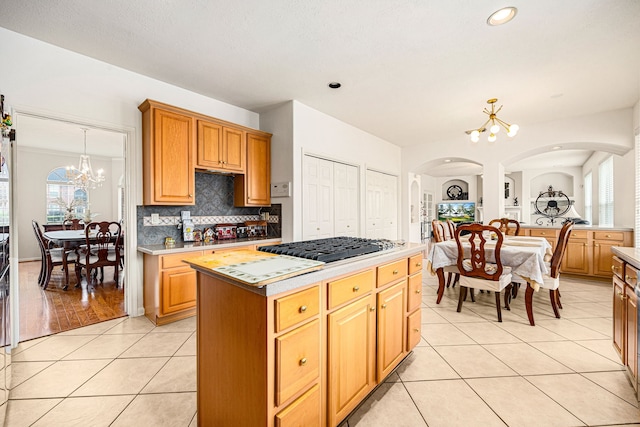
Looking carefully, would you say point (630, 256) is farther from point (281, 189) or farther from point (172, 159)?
point (172, 159)

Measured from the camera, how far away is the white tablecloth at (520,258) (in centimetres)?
291

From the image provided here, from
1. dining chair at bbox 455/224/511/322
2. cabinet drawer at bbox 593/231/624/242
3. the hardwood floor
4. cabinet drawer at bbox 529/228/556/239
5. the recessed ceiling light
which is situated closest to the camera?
the recessed ceiling light

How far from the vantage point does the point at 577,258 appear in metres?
4.85

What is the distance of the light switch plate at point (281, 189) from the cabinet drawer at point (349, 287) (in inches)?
94.7

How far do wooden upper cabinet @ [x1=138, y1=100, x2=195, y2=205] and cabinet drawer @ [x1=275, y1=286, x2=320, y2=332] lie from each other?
97.3 inches

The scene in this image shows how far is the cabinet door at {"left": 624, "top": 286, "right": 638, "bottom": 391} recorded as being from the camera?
164 cm

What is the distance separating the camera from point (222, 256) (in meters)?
1.64

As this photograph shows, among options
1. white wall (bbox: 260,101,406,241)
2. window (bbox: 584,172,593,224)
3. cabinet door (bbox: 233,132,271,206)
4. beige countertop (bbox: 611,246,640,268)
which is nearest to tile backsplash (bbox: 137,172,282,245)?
cabinet door (bbox: 233,132,271,206)

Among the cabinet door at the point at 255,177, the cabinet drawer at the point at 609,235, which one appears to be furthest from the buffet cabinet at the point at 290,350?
the cabinet drawer at the point at 609,235

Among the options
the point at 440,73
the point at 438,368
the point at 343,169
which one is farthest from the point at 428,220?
the point at 438,368

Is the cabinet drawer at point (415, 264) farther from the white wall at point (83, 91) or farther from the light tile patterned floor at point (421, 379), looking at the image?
the white wall at point (83, 91)

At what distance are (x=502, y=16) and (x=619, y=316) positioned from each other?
236cm

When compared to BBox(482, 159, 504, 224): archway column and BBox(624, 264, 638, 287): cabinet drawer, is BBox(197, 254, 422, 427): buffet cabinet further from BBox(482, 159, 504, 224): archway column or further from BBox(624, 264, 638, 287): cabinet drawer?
BBox(482, 159, 504, 224): archway column

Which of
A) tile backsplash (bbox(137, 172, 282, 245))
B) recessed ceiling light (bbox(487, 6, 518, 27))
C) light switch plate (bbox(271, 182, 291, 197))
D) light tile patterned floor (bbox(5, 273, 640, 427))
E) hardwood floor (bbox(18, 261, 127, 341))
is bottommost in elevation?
light tile patterned floor (bbox(5, 273, 640, 427))
